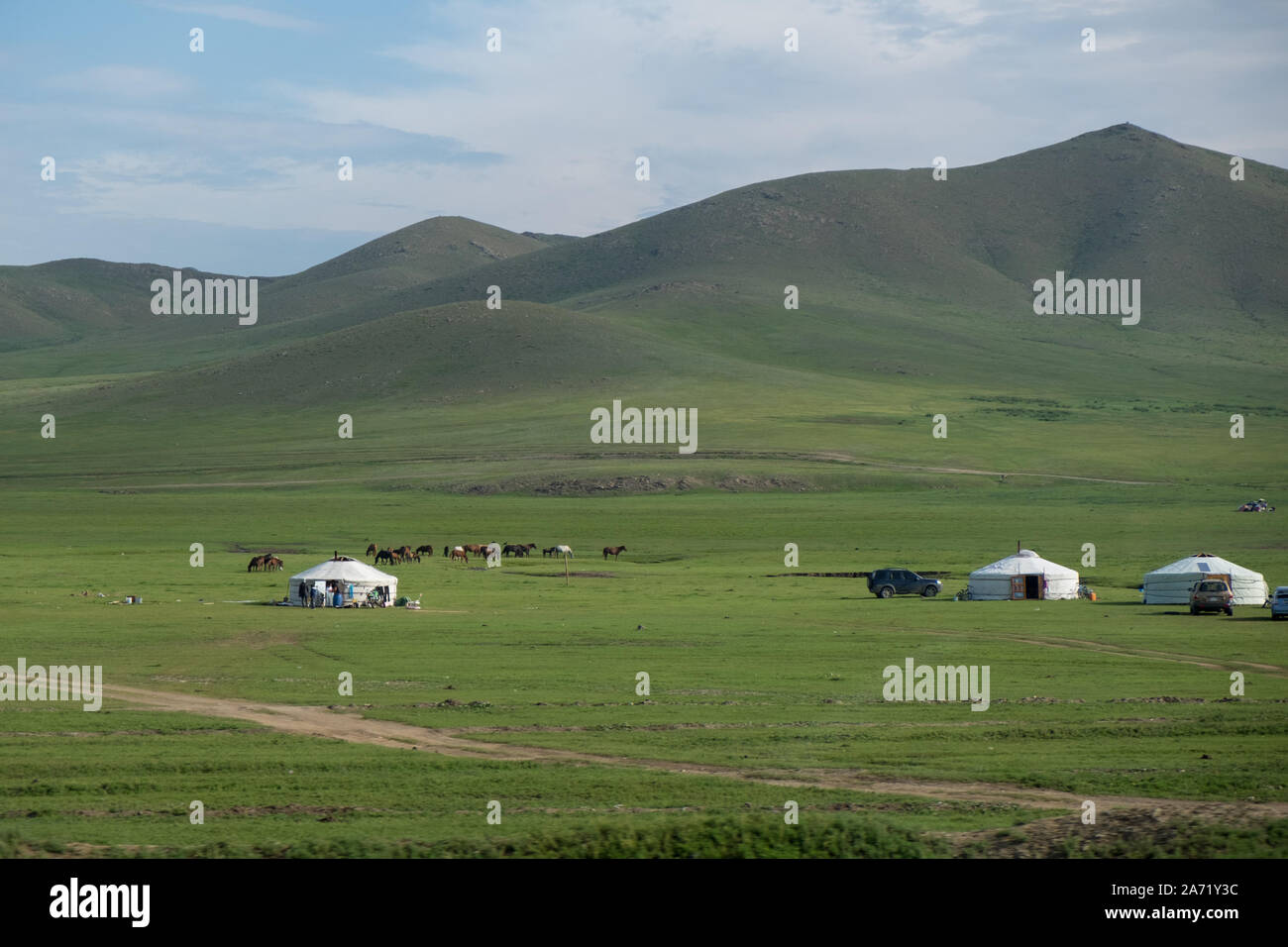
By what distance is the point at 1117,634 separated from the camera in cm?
3800

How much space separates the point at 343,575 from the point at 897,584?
66.2 ft

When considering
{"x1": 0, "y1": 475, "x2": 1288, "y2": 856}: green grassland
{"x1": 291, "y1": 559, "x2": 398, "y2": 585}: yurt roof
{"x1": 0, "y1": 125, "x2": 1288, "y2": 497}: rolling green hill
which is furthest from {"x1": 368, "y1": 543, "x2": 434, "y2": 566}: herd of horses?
{"x1": 0, "y1": 125, "x2": 1288, "y2": 497}: rolling green hill

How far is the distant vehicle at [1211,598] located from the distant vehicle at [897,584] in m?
9.73

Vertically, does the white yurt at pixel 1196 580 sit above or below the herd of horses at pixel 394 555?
below

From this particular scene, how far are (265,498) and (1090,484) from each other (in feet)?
193

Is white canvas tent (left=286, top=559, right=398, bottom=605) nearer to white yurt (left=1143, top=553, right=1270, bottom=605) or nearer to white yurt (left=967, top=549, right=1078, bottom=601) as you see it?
white yurt (left=967, top=549, right=1078, bottom=601)

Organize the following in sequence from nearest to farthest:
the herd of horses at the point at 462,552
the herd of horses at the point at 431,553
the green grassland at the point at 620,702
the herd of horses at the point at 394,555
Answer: the green grassland at the point at 620,702 → the herd of horses at the point at 431,553 → the herd of horses at the point at 394,555 → the herd of horses at the point at 462,552

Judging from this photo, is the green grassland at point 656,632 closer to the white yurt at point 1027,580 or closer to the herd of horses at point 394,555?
the white yurt at point 1027,580

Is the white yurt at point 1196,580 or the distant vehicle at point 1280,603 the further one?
the white yurt at point 1196,580

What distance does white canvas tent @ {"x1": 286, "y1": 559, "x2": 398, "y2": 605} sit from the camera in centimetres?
4756

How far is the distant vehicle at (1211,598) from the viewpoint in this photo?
44.5 metres

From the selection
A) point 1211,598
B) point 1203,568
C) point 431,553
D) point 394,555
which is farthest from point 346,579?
point 1203,568

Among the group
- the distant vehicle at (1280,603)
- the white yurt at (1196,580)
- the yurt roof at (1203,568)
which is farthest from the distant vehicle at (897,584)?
the distant vehicle at (1280,603)
